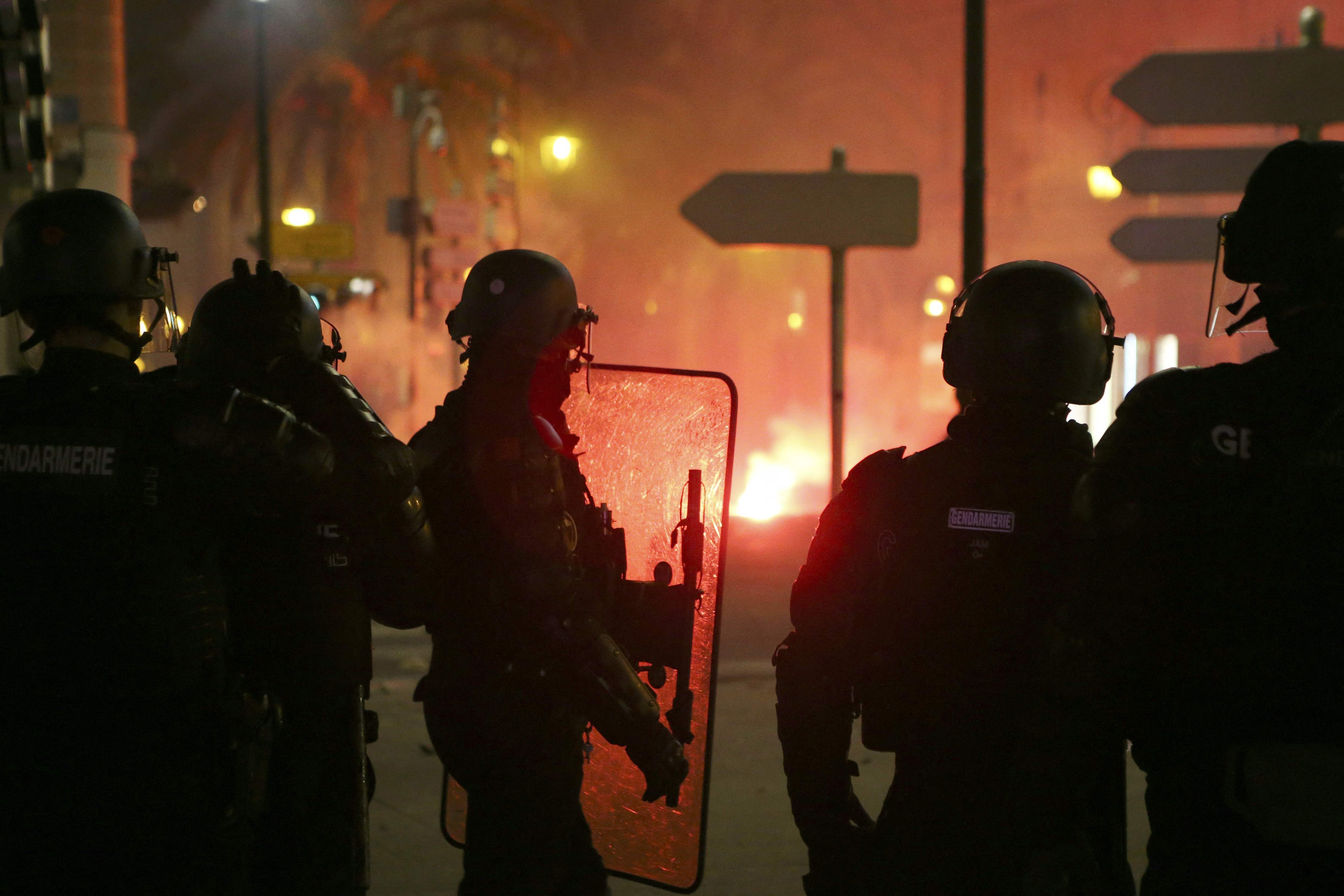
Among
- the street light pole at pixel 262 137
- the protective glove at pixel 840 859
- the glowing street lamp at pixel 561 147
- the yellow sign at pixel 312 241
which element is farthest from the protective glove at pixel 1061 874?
the glowing street lamp at pixel 561 147

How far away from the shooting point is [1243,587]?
158 cm

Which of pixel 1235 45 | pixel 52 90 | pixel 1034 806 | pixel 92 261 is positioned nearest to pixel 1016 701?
pixel 1034 806

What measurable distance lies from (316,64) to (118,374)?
115ft

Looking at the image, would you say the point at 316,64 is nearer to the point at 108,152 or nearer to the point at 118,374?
the point at 108,152

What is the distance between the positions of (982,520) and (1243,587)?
43 cm

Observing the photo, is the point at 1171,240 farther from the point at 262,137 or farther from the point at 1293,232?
the point at 262,137

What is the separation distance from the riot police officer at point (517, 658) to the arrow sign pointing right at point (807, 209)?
3.89m

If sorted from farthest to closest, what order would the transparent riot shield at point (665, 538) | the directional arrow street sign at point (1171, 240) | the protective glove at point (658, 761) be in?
the directional arrow street sign at point (1171, 240) < the transparent riot shield at point (665, 538) < the protective glove at point (658, 761)

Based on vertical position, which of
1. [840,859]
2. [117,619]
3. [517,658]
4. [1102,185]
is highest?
[1102,185]

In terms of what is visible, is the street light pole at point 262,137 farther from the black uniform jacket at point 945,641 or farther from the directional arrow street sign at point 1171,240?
the black uniform jacket at point 945,641

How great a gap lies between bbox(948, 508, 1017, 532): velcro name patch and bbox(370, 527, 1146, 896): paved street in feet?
7.30

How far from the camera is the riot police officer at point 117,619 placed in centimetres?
183

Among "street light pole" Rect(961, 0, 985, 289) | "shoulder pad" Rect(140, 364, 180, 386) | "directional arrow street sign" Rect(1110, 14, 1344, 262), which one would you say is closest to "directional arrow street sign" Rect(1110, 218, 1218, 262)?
"directional arrow street sign" Rect(1110, 14, 1344, 262)

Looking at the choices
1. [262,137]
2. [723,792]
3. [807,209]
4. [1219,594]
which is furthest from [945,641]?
[262,137]
